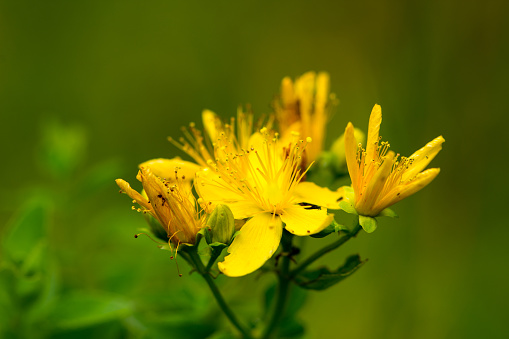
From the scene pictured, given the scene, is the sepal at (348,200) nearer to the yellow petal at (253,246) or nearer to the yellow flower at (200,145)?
the yellow petal at (253,246)

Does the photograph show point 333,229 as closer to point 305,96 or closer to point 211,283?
point 211,283

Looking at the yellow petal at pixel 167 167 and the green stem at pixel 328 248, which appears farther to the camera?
the yellow petal at pixel 167 167

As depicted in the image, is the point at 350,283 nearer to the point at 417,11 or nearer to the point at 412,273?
the point at 412,273

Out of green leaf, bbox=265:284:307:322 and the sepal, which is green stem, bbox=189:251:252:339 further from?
the sepal

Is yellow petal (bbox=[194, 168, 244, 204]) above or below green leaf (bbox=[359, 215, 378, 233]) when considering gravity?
above

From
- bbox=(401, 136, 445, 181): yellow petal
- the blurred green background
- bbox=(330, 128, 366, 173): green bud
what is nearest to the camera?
bbox=(401, 136, 445, 181): yellow petal

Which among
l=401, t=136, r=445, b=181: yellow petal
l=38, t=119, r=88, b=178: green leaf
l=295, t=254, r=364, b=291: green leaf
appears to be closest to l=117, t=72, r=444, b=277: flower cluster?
l=401, t=136, r=445, b=181: yellow petal

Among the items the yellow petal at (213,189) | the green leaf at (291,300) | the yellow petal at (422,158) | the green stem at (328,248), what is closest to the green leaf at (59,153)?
the yellow petal at (213,189)

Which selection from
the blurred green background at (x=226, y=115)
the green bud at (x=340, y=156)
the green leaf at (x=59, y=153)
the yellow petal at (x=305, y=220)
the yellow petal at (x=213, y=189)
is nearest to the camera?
the yellow petal at (x=305, y=220)
